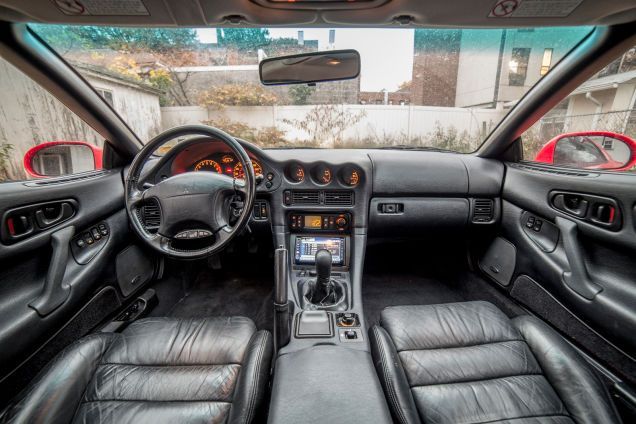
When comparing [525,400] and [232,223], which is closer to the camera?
[525,400]

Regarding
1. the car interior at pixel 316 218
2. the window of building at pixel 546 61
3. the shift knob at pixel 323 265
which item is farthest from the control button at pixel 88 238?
the window of building at pixel 546 61

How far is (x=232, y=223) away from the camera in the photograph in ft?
5.29

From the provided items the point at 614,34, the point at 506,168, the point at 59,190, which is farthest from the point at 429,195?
the point at 59,190

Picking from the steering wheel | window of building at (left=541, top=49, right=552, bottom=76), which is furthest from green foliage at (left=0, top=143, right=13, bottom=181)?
window of building at (left=541, top=49, right=552, bottom=76)

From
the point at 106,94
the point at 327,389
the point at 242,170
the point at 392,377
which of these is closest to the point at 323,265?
the point at 392,377

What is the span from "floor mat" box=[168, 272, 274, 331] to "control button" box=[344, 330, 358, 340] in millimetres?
1080

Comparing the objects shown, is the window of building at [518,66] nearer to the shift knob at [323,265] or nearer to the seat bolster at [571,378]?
the seat bolster at [571,378]

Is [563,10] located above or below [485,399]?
above

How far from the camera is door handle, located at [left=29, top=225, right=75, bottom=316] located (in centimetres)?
144

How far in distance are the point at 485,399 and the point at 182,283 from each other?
8.00ft

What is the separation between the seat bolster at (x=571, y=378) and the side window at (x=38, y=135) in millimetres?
2683

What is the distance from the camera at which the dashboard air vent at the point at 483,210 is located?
2.39 m

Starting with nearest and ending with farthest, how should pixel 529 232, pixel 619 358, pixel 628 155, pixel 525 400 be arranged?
pixel 525 400, pixel 619 358, pixel 628 155, pixel 529 232

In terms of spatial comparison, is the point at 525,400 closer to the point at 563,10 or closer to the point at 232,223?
the point at 232,223
